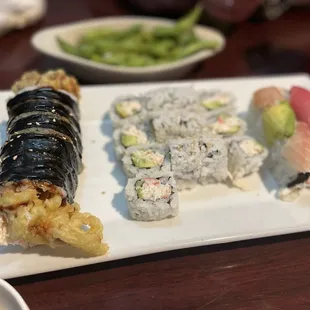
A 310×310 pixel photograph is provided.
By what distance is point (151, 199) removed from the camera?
2.24 meters

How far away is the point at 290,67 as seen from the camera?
13.3 feet

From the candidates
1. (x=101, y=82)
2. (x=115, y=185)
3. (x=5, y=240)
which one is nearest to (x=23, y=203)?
(x=5, y=240)

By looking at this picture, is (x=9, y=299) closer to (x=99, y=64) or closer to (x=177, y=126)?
(x=177, y=126)

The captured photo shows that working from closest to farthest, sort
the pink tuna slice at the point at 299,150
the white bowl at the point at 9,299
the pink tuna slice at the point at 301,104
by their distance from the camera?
the white bowl at the point at 9,299 < the pink tuna slice at the point at 299,150 < the pink tuna slice at the point at 301,104

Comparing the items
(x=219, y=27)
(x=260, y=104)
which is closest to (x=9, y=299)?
(x=260, y=104)

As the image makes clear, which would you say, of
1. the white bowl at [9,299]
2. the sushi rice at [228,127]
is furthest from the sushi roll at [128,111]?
the white bowl at [9,299]

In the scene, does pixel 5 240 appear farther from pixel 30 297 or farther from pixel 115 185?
pixel 115 185

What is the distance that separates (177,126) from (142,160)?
Result: 0.32 meters

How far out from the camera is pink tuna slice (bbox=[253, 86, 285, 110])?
9.08 feet

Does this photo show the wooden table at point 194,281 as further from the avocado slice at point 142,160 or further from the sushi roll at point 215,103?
the sushi roll at point 215,103

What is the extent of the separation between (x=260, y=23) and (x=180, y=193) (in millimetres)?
2850

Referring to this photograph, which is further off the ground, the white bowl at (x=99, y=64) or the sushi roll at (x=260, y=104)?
the white bowl at (x=99, y=64)

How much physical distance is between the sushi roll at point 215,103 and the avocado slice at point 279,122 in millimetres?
271

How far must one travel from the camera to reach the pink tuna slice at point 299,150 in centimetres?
243
